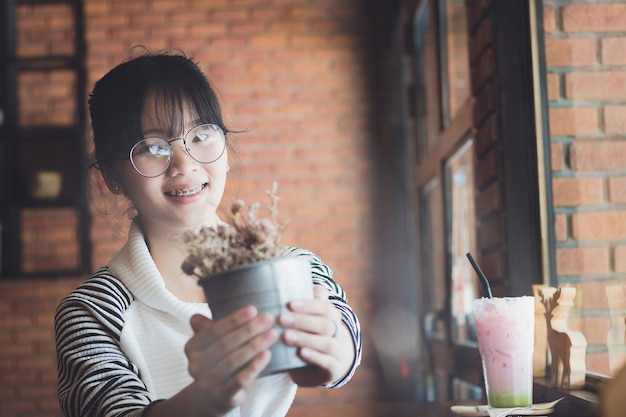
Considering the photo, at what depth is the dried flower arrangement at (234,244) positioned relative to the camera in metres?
0.83

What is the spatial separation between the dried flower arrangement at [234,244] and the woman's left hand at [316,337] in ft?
0.24

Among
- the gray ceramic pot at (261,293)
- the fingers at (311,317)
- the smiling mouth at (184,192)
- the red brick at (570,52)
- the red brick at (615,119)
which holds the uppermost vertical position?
the red brick at (570,52)

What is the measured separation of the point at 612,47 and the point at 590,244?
395 millimetres

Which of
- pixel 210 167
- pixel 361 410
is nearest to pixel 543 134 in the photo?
pixel 361 410

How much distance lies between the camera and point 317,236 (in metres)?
4.52

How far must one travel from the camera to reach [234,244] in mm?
843

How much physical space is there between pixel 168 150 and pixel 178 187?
0.18ft

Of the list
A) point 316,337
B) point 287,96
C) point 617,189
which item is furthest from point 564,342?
point 287,96

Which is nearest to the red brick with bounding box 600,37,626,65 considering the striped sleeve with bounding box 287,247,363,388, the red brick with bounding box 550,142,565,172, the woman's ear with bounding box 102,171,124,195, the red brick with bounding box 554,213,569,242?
the red brick with bounding box 550,142,565,172

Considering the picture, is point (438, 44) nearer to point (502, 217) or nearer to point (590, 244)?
point (502, 217)

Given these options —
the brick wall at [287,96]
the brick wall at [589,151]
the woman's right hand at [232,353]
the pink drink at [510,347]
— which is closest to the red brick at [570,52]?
the brick wall at [589,151]

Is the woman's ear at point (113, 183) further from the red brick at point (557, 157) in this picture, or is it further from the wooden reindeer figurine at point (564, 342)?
the red brick at point (557, 157)

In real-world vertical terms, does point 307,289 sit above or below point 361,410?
above

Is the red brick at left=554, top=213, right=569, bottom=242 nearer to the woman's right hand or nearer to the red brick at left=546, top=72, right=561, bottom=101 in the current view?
the red brick at left=546, top=72, right=561, bottom=101
